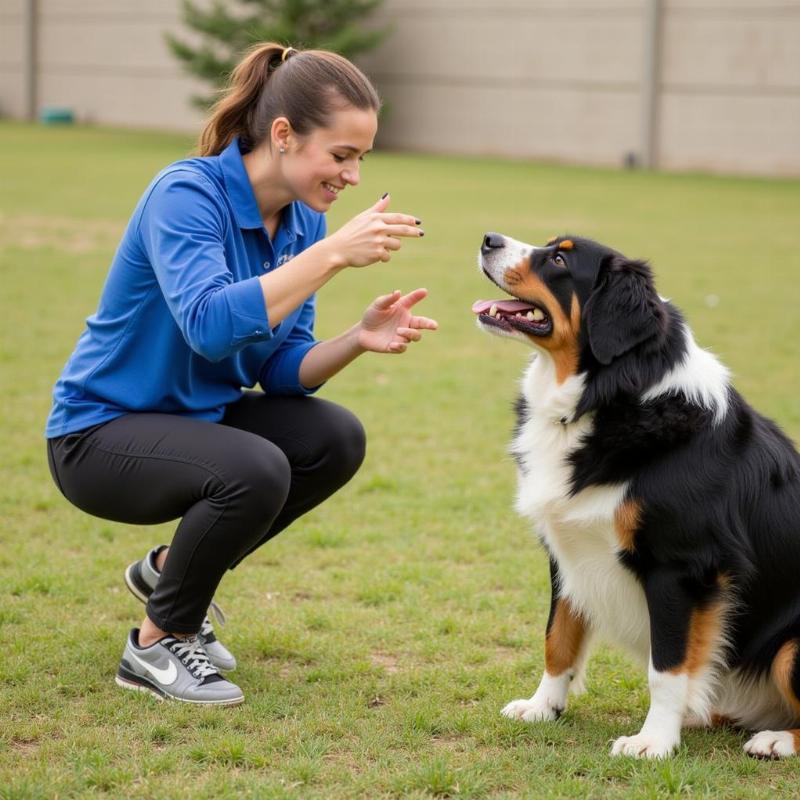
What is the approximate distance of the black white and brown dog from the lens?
10.7 ft

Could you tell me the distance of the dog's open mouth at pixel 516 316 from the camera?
138 inches

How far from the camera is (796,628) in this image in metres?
3.35

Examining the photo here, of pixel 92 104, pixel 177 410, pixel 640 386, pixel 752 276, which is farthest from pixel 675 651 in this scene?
pixel 92 104

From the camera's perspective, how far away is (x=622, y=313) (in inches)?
131

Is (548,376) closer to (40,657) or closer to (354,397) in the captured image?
(40,657)

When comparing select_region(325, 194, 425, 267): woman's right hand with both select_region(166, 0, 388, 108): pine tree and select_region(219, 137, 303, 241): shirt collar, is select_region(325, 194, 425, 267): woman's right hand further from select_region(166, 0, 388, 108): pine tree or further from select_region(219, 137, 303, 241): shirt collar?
select_region(166, 0, 388, 108): pine tree

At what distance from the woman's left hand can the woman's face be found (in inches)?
16.3

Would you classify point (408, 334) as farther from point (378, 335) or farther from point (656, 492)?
point (656, 492)

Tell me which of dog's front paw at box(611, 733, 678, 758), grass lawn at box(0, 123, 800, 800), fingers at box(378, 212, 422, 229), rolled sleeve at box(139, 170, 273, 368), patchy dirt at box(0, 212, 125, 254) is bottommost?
patchy dirt at box(0, 212, 125, 254)

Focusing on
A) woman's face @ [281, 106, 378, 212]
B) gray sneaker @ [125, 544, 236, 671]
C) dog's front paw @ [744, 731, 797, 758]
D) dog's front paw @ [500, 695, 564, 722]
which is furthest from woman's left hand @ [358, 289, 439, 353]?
dog's front paw @ [744, 731, 797, 758]

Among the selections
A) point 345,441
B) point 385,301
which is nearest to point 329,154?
point 385,301

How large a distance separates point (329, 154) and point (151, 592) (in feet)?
5.36

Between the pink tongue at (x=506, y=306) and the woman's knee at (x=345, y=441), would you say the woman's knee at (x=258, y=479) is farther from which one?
the pink tongue at (x=506, y=306)

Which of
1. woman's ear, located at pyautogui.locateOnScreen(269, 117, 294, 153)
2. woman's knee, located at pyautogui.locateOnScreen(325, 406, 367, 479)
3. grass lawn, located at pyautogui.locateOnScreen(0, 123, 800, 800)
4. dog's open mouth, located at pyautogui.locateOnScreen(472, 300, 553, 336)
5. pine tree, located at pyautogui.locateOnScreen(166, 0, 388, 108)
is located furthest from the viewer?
pine tree, located at pyautogui.locateOnScreen(166, 0, 388, 108)
